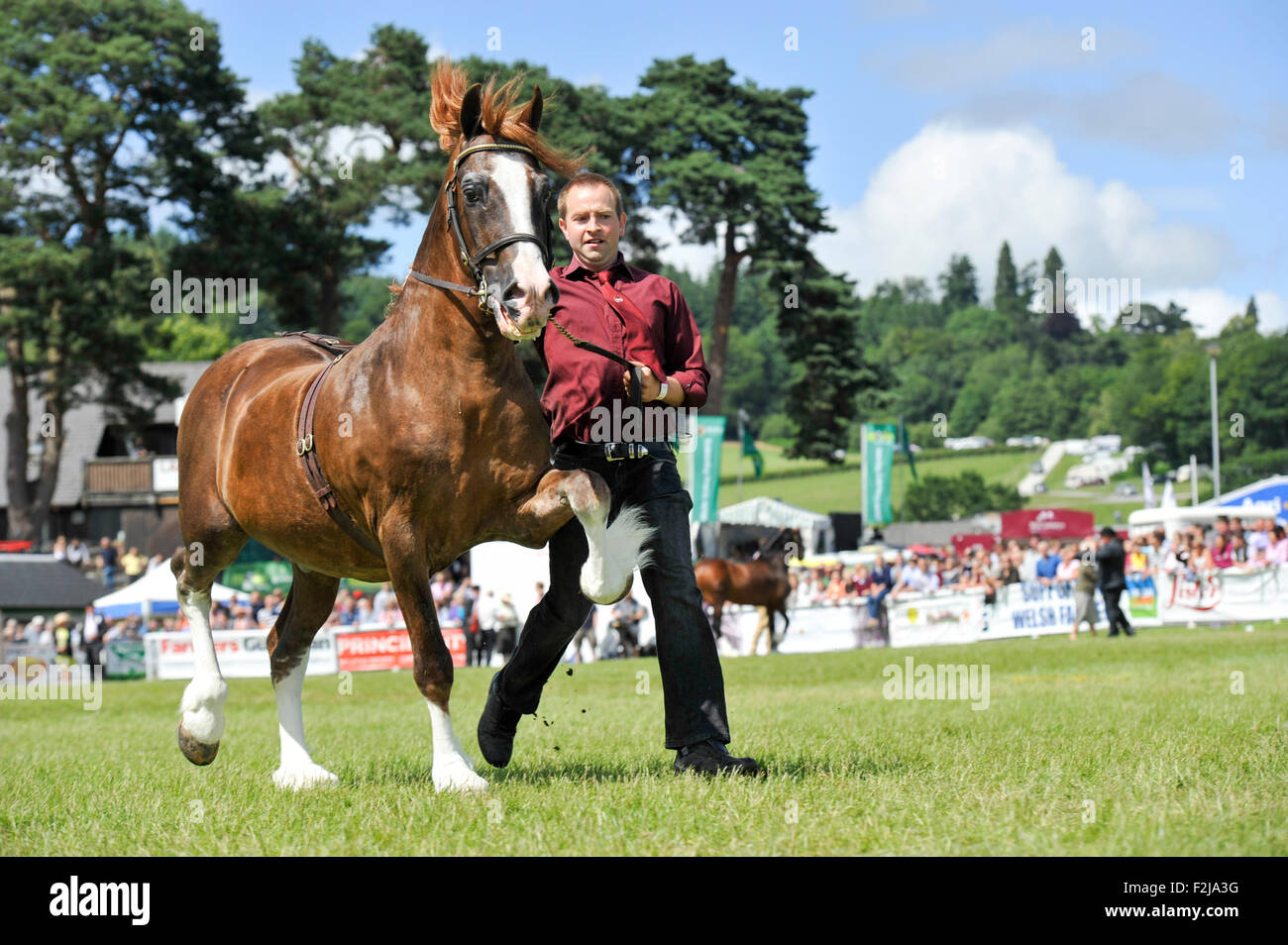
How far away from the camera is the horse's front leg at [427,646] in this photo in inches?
221

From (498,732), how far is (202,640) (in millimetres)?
1856

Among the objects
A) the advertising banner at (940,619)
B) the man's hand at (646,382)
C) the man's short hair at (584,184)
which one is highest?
the man's short hair at (584,184)

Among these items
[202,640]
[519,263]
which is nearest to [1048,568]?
[202,640]

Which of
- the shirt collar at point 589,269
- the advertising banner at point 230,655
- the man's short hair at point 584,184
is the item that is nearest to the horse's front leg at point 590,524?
the shirt collar at point 589,269

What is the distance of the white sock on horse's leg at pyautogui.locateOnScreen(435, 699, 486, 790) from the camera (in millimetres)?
5625

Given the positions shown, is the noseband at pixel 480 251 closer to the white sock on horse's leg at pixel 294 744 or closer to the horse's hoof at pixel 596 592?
the horse's hoof at pixel 596 592

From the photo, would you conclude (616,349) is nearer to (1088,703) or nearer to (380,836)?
(380,836)

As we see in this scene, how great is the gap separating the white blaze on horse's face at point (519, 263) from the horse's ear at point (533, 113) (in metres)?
0.32

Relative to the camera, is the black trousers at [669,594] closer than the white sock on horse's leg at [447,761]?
No

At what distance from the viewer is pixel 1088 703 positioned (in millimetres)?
10406

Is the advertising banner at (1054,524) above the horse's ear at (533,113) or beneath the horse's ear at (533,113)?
beneath

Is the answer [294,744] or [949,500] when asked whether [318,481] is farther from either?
[949,500]

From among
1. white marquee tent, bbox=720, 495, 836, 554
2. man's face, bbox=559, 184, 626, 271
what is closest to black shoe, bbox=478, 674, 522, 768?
man's face, bbox=559, 184, 626, 271
